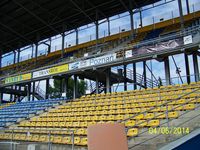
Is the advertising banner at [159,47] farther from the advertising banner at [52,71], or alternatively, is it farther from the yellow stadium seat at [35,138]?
the yellow stadium seat at [35,138]

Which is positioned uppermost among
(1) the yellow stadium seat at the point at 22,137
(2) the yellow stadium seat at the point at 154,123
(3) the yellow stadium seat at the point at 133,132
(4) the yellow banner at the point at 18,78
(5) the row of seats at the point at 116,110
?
(4) the yellow banner at the point at 18,78

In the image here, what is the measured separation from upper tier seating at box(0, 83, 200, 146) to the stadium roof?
33.7 feet

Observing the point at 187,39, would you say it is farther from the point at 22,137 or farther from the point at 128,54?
the point at 22,137

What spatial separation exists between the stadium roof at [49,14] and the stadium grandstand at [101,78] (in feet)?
0.31

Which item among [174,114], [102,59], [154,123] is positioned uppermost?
[102,59]

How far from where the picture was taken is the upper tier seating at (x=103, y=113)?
10406mm

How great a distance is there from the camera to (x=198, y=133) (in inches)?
184

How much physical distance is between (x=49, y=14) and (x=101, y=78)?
8564 mm

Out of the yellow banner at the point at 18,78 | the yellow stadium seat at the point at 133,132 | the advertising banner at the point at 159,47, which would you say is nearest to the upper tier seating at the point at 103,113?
the yellow stadium seat at the point at 133,132

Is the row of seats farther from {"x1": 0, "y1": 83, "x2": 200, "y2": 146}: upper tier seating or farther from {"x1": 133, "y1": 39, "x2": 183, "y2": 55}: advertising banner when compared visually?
{"x1": 133, "y1": 39, "x2": 183, "y2": 55}: advertising banner

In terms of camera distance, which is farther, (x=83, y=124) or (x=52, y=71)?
(x=52, y=71)

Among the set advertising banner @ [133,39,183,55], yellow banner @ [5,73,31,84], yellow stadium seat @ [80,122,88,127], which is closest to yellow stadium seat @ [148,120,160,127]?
yellow stadium seat @ [80,122,88,127]

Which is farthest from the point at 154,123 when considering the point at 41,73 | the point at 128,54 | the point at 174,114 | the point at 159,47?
the point at 41,73

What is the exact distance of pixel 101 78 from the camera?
22.9 m
